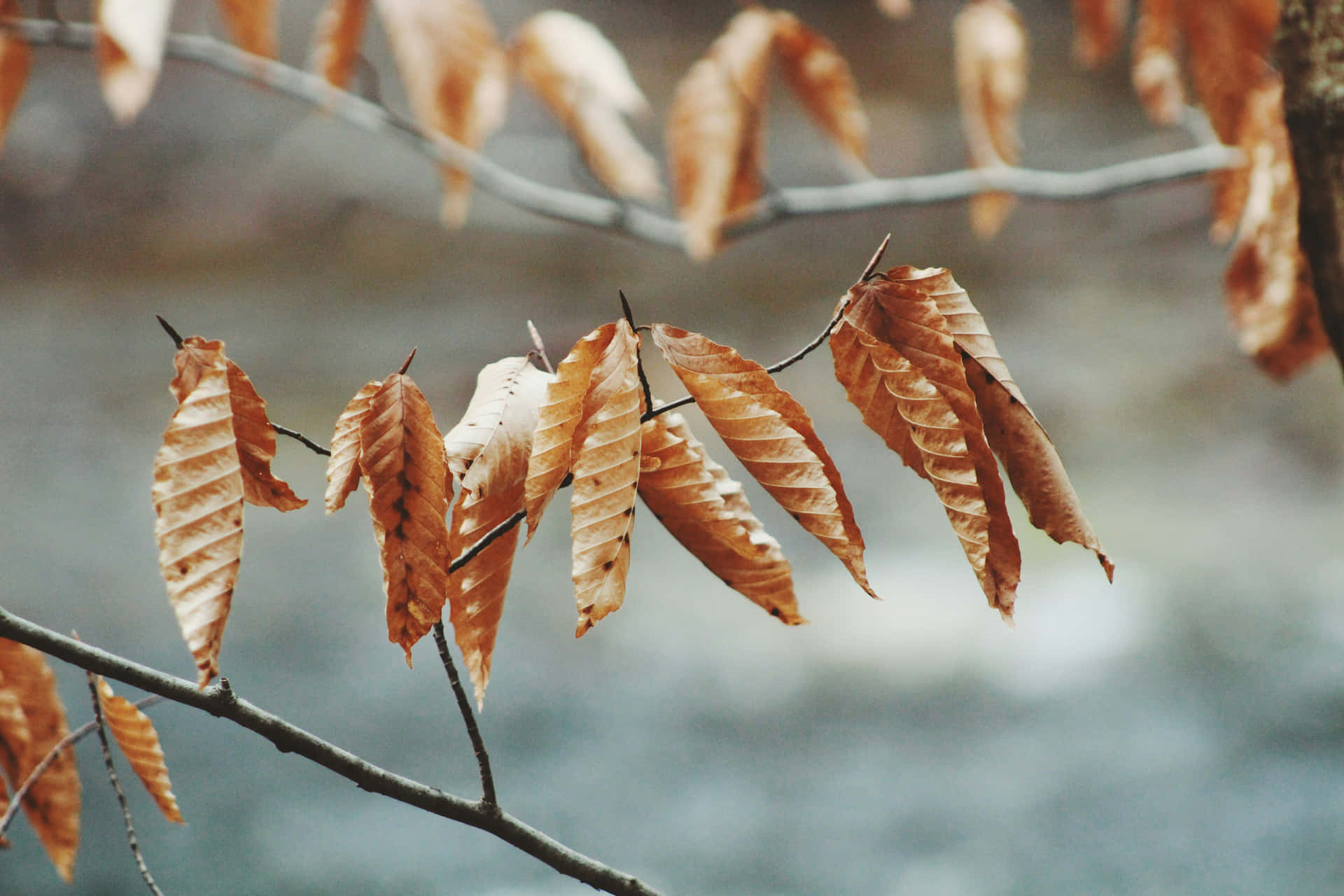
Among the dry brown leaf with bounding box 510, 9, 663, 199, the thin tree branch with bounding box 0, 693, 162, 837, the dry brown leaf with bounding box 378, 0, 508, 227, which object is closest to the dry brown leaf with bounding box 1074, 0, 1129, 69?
the dry brown leaf with bounding box 510, 9, 663, 199

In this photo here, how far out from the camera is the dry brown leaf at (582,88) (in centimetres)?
84

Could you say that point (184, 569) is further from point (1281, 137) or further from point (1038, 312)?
point (1038, 312)

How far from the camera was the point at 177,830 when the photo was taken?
153 centimetres

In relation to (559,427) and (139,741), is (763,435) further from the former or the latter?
(139,741)

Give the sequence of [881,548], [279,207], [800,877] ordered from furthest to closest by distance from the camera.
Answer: [279,207] < [881,548] < [800,877]

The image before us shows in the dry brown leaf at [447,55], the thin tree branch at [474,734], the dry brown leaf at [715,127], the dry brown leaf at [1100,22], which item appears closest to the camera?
the thin tree branch at [474,734]

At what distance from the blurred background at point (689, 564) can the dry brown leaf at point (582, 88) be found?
0.43ft

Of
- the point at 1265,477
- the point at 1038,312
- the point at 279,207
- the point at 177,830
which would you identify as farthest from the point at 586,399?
the point at 279,207

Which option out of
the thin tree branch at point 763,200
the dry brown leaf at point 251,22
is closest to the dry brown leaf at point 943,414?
the dry brown leaf at point 251,22

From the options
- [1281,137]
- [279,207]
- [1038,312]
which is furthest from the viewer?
[279,207]

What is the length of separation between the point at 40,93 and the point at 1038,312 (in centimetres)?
372

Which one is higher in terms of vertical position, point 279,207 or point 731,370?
point 279,207

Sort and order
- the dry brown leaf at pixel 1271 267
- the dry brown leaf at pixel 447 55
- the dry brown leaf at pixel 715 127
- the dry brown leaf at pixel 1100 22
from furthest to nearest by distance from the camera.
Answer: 1. the dry brown leaf at pixel 1100 22
2. the dry brown leaf at pixel 715 127
3. the dry brown leaf at pixel 447 55
4. the dry brown leaf at pixel 1271 267

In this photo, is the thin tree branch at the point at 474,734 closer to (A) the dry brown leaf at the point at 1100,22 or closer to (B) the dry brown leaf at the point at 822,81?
(B) the dry brown leaf at the point at 822,81
